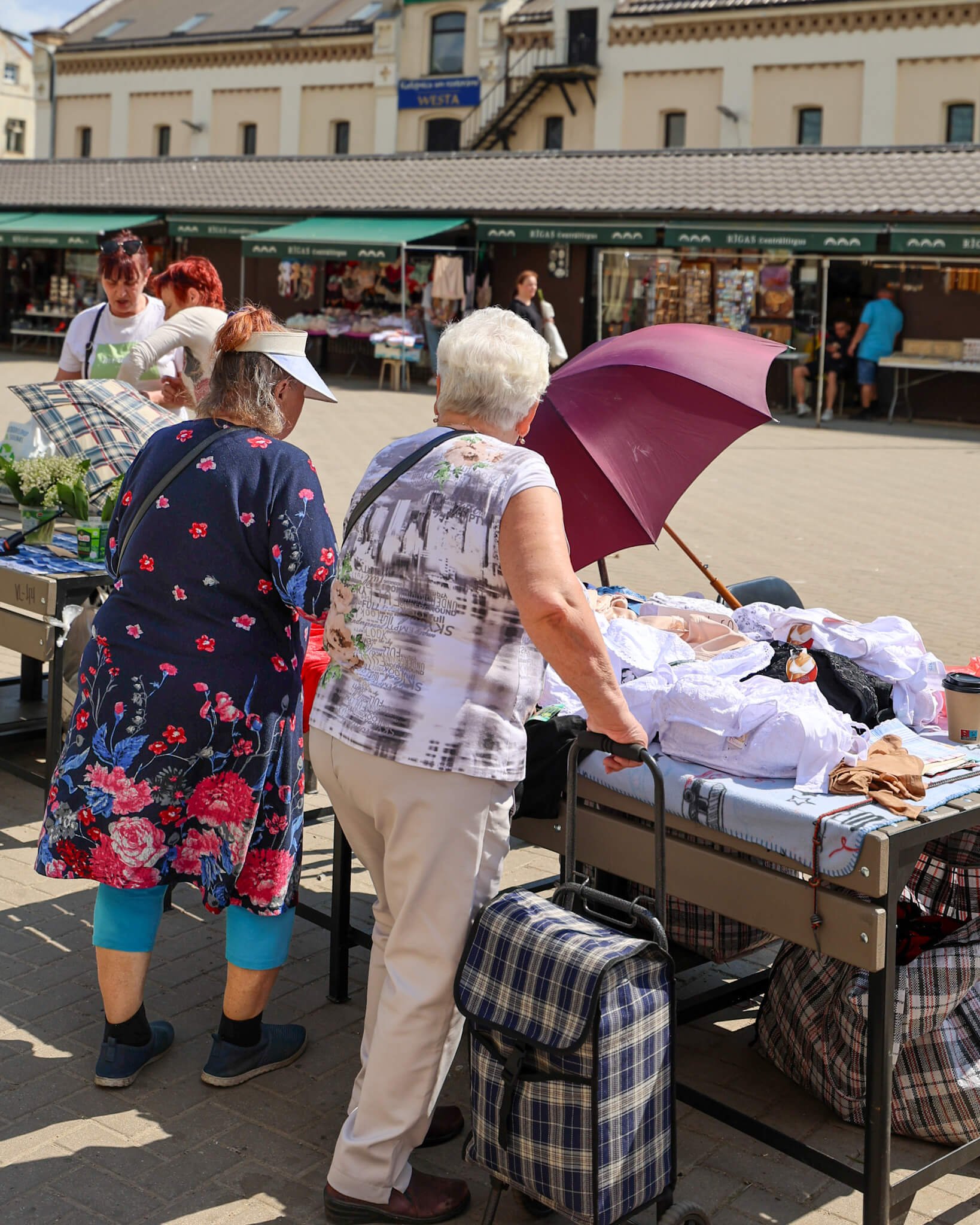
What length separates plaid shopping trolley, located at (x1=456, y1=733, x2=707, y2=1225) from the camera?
99.7 inches

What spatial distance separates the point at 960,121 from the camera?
32.9 metres

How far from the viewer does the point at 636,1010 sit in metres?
2.58

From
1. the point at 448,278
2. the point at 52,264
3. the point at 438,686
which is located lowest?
the point at 438,686

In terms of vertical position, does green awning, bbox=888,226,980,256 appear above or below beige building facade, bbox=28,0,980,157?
below

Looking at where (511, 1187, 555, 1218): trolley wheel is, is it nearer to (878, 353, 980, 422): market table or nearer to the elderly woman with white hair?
the elderly woman with white hair

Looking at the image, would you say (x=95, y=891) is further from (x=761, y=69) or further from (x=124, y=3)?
(x=124, y=3)

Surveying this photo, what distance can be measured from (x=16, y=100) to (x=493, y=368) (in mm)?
71438

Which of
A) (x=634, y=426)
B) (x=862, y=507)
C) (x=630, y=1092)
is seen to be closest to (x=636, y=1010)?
(x=630, y=1092)

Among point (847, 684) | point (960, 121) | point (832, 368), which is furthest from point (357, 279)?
point (847, 684)

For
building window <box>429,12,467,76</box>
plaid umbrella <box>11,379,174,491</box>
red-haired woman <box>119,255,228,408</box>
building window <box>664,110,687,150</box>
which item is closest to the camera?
plaid umbrella <box>11,379,174,491</box>

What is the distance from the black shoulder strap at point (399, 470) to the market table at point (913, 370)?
61.4ft

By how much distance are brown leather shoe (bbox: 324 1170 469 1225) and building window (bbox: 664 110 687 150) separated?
35.6 metres

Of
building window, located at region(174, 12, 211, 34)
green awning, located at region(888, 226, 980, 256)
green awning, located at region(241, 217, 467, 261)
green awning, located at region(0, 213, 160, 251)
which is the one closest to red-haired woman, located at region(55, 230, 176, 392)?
green awning, located at region(888, 226, 980, 256)

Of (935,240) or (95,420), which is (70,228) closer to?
(935,240)
